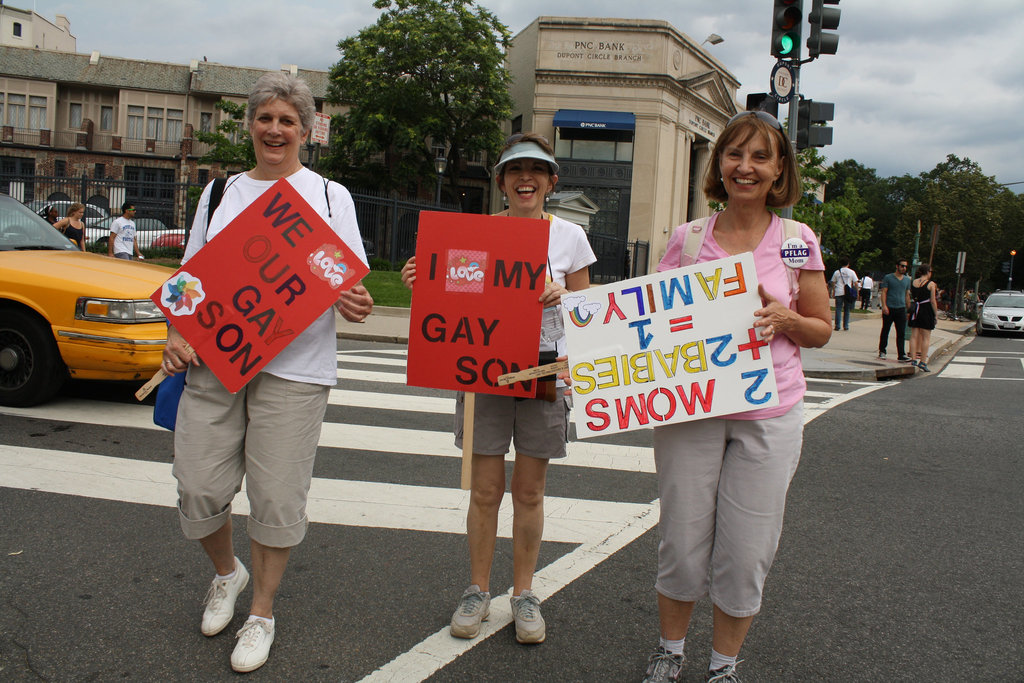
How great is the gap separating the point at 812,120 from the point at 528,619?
354 inches

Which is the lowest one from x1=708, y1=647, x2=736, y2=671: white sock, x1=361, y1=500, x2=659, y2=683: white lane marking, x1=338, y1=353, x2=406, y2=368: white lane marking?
x1=361, y1=500, x2=659, y2=683: white lane marking

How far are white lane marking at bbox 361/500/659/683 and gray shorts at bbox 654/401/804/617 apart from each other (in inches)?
32.3

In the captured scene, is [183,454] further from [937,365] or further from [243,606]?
[937,365]

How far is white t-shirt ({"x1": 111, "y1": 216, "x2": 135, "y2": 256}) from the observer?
14.4 meters

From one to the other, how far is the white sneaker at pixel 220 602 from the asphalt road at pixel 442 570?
0.06 metres

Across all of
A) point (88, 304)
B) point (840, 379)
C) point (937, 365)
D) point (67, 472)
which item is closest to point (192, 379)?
point (67, 472)

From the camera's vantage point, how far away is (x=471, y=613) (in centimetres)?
312

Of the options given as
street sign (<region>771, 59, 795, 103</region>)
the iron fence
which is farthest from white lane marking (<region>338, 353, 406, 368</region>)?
the iron fence

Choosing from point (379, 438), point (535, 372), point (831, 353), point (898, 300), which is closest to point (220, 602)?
point (535, 372)

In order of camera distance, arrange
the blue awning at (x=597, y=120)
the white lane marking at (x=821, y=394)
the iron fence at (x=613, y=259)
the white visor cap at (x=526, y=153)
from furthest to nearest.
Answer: the blue awning at (x=597, y=120) → the iron fence at (x=613, y=259) → the white lane marking at (x=821, y=394) → the white visor cap at (x=526, y=153)

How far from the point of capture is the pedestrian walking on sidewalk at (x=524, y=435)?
123 inches

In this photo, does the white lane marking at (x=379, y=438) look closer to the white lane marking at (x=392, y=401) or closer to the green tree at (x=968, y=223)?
the white lane marking at (x=392, y=401)

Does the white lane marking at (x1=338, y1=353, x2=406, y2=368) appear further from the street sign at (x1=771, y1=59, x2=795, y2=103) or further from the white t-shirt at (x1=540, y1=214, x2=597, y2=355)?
the white t-shirt at (x1=540, y1=214, x2=597, y2=355)

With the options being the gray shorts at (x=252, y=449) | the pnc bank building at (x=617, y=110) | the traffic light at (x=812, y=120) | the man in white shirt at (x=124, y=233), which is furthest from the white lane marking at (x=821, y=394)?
the pnc bank building at (x=617, y=110)
